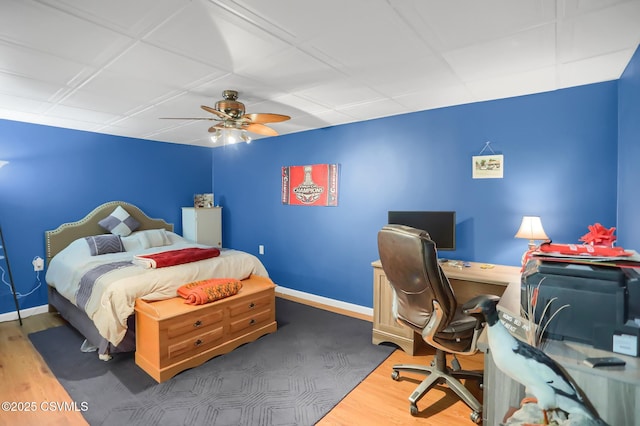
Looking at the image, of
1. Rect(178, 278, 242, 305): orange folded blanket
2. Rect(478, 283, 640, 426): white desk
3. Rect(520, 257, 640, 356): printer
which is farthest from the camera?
Rect(178, 278, 242, 305): orange folded blanket

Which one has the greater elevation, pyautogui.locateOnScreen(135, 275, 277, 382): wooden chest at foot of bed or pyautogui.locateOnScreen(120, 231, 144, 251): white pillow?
pyautogui.locateOnScreen(120, 231, 144, 251): white pillow

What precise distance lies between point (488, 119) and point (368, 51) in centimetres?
163

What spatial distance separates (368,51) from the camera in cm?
201

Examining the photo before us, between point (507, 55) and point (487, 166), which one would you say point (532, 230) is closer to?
Result: point (487, 166)

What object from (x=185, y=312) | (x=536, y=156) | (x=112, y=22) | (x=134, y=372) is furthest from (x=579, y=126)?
(x=134, y=372)

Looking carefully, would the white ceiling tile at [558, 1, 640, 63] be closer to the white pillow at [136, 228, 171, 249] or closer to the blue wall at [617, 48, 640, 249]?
the blue wall at [617, 48, 640, 249]

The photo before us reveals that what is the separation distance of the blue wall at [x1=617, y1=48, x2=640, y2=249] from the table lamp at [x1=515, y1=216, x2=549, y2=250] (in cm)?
48

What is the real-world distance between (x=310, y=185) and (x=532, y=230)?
8.48 ft

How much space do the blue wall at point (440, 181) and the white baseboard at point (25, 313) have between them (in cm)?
264

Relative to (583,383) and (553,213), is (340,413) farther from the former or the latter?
(553,213)

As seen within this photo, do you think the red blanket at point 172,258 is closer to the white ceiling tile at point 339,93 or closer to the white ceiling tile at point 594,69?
the white ceiling tile at point 339,93

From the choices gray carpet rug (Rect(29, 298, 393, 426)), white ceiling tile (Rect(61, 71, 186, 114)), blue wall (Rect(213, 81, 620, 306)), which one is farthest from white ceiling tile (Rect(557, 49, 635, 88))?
white ceiling tile (Rect(61, 71, 186, 114))

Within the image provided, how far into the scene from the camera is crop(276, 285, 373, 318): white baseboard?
389 cm

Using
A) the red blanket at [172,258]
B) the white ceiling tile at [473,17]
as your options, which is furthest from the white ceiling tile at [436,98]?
the red blanket at [172,258]
